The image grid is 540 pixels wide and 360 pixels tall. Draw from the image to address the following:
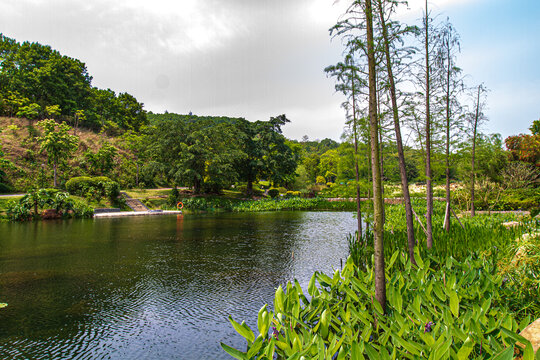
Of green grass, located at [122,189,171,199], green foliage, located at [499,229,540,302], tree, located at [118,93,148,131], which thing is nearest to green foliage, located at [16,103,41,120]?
tree, located at [118,93,148,131]

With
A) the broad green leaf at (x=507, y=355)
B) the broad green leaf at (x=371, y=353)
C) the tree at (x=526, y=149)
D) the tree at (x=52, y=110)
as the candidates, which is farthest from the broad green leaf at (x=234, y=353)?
the tree at (x=52, y=110)

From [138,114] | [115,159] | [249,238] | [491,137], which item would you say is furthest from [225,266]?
[138,114]

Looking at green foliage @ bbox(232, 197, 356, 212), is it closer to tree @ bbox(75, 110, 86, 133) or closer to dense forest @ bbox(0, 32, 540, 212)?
dense forest @ bbox(0, 32, 540, 212)

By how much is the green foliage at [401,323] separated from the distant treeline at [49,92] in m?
37.7

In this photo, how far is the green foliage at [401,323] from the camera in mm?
2375

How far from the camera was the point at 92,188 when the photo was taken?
865 inches

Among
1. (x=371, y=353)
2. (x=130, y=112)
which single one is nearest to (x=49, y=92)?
(x=130, y=112)

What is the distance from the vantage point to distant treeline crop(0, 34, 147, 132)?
112ft

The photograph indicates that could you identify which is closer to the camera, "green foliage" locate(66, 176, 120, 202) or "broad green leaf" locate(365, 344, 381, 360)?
"broad green leaf" locate(365, 344, 381, 360)

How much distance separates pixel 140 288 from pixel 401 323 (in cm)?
483

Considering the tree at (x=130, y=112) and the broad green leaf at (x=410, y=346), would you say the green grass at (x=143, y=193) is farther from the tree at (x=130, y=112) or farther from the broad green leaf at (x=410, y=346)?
the broad green leaf at (x=410, y=346)

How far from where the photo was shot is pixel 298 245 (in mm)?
10078

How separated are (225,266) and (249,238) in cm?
411

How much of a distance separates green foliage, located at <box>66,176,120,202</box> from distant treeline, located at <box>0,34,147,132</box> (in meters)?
15.3
